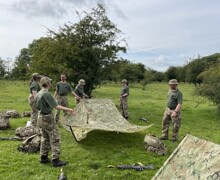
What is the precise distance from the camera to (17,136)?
526 inches

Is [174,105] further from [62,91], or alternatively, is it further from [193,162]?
[193,162]

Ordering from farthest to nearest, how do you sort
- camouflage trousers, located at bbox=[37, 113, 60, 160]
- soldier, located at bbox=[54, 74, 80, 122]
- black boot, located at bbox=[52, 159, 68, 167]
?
soldier, located at bbox=[54, 74, 80, 122] < black boot, located at bbox=[52, 159, 68, 167] < camouflage trousers, located at bbox=[37, 113, 60, 160]

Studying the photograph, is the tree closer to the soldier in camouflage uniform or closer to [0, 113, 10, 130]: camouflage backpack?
[0, 113, 10, 130]: camouflage backpack

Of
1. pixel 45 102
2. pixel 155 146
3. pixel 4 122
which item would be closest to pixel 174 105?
pixel 155 146

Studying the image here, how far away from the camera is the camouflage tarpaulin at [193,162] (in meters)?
5.61

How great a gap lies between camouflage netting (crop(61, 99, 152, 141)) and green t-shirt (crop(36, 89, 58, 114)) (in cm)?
228

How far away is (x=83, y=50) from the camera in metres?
23.0

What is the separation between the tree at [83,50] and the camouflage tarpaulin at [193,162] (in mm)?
16742

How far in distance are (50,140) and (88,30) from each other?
15.3 metres

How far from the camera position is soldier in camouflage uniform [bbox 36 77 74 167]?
9.48m

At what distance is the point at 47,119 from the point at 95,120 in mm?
4065

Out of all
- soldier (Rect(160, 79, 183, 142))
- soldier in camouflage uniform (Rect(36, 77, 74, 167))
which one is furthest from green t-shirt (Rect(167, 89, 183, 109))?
soldier in camouflage uniform (Rect(36, 77, 74, 167))

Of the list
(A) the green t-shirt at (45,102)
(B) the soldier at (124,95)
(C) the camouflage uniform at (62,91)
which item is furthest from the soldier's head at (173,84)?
(B) the soldier at (124,95)

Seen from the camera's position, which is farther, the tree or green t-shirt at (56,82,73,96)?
the tree
